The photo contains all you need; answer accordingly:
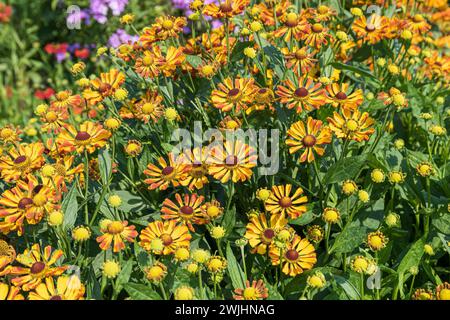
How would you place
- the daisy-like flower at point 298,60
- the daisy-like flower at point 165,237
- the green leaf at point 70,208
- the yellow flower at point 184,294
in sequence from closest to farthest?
the yellow flower at point 184,294 → the daisy-like flower at point 165,237 → the green leaf at point 70,208 → the daisy-like flower at point 298,60

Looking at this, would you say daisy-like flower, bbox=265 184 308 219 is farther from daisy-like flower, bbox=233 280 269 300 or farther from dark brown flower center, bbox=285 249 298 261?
daisy-like flower, bbox=233 280 269 300

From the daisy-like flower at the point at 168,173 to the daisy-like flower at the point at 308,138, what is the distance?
340 millimetres

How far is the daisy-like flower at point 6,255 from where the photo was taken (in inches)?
53.4

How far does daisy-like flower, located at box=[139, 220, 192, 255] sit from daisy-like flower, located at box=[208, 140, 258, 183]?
0.62 feet

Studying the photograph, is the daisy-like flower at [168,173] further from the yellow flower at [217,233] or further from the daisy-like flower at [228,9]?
the daisy-like flower at [228,9]

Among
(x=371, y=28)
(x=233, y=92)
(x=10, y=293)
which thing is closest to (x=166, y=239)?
(x=10, y=293)

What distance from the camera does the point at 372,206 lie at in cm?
163

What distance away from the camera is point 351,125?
1.49 m

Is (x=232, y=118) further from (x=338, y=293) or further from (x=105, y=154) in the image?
(x=338, y=293)

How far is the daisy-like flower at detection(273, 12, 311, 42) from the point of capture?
5.57 feet

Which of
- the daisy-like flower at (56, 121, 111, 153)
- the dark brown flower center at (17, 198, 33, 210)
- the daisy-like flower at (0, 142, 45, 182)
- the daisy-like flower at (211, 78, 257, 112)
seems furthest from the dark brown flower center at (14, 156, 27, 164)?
the daisy-like flower at (211, 78, 257, 112)

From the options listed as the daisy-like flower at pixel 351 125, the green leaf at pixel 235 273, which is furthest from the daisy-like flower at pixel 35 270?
the daisy-like flower at pixel 351 125
